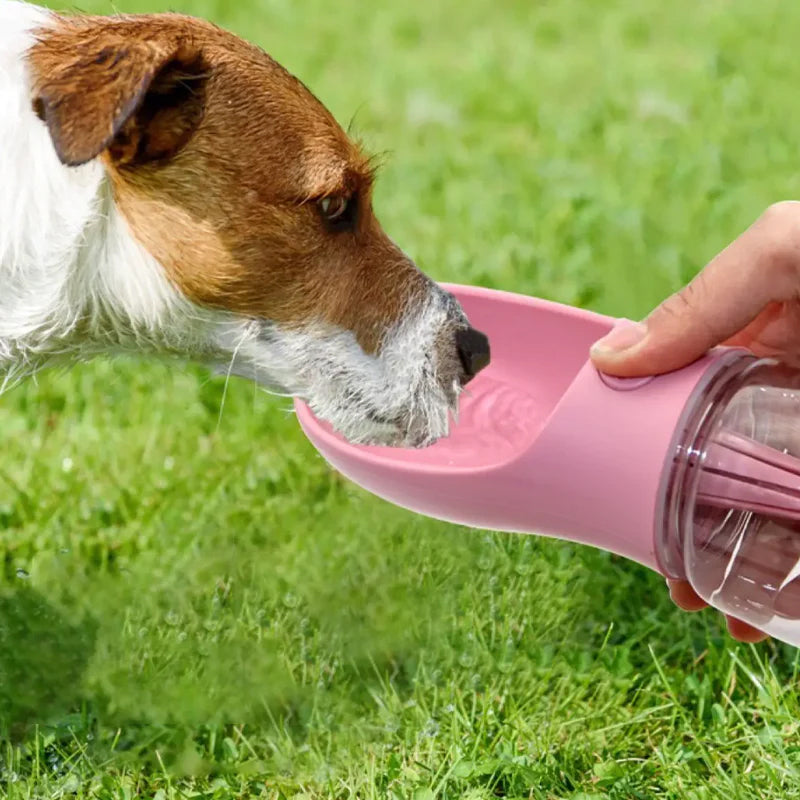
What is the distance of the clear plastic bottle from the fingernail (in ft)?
0.56

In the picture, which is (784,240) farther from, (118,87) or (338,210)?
(118,87)

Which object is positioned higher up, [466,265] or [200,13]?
[200,13]

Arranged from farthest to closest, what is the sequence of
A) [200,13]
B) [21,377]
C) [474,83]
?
[200,13]
[474,83]
[21,377]

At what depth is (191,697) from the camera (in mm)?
3299

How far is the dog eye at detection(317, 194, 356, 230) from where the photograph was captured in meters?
2.85

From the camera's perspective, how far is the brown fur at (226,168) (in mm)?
2719

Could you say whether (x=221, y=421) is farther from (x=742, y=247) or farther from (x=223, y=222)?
(x=742, y=247)

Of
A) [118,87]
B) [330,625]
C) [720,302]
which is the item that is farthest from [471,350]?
[118,87]

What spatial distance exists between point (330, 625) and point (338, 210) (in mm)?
1216

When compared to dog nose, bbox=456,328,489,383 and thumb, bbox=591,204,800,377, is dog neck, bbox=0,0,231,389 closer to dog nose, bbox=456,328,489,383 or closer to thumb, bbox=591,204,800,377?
dog nose, bbox=456,328,489,383

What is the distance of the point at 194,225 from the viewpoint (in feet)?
9.11

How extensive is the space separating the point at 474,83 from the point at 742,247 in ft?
15.9

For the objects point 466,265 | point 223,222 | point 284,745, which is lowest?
point 284,745

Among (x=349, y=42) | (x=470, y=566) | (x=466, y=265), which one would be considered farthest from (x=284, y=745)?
(x=349, y=42)
